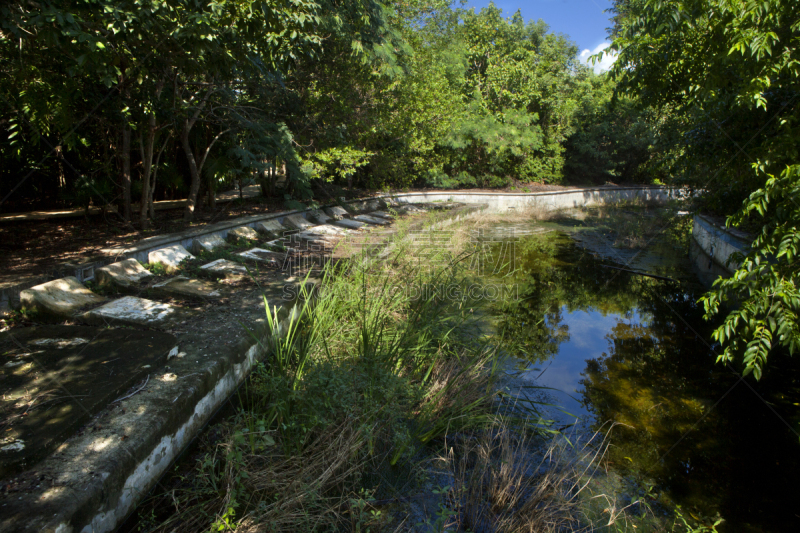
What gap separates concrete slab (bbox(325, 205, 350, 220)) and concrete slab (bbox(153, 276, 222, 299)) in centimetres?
520

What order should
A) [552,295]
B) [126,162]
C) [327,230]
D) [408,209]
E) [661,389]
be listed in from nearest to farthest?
[661,389] < [126,162] < [552,295] < [327,230] < [408,209]

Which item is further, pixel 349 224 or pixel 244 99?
pixel 349 224

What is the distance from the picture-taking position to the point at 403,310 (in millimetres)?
4934

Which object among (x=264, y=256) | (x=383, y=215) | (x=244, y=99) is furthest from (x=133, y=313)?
(x=383, y=215)

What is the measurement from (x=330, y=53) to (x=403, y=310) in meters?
6.06

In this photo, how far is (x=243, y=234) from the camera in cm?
710

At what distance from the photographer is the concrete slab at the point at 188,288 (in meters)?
4.50

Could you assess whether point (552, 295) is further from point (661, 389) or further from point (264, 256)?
point (264, 256)

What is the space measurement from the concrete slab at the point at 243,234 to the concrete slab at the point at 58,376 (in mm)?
3534

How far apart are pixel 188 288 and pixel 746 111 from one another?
5.45m

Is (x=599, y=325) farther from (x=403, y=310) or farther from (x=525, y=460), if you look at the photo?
(x=525, y=460)

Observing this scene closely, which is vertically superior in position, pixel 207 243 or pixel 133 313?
pixel 207 243

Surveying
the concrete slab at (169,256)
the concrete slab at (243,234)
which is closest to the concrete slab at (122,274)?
the concrete slab at (169,256)

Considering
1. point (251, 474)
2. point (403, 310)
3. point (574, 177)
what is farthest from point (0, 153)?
point (574, 177)
